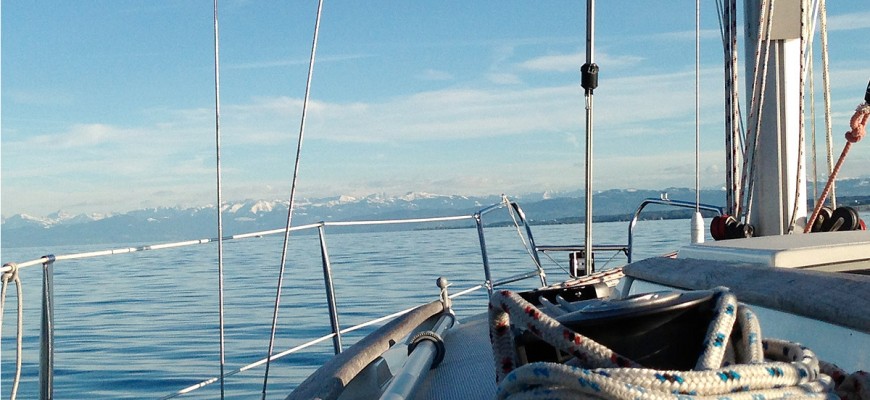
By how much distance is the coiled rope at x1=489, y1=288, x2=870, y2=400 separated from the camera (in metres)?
0.94

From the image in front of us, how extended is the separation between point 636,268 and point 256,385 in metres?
4.20

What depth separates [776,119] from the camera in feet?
11.0

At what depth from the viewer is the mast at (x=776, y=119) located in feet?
10.8

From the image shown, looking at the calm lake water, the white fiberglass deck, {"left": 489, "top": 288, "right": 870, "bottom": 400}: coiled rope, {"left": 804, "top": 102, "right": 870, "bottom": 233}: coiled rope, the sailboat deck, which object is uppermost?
{"left": 804, "top": 102, "right": 870, "bottom": 233}: coiled rope

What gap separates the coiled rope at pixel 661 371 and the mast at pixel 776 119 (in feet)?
7.38

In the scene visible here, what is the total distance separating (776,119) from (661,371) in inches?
104

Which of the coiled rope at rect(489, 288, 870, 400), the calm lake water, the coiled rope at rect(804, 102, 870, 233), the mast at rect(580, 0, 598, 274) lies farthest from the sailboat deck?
the calm lake water

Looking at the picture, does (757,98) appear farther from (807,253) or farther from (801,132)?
(807,253)

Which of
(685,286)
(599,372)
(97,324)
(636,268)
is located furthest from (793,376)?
(97,324)

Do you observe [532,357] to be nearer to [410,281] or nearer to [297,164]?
[297,164]

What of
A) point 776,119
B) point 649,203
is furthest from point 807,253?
point 649,203

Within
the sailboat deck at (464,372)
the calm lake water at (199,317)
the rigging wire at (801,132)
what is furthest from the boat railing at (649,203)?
the sailboat deck at (464,372)

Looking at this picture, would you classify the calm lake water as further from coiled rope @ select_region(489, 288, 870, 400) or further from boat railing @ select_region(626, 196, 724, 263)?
coiled rope @ select_region(489, 288, 870, 400)

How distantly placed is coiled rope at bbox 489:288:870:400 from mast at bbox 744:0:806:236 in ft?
7.38
